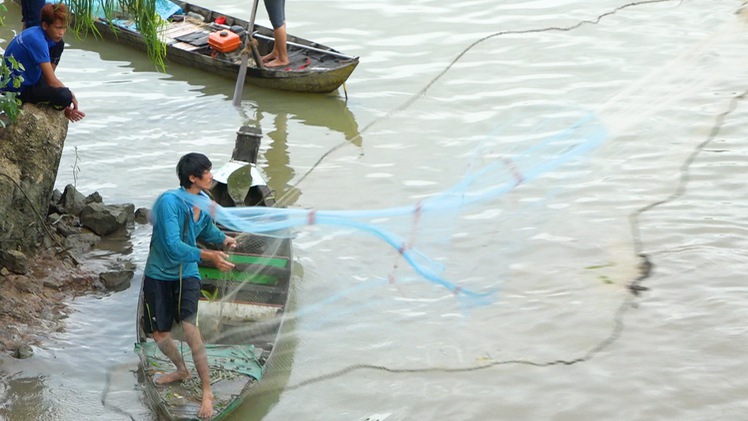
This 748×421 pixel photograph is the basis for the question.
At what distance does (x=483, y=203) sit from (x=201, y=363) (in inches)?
144

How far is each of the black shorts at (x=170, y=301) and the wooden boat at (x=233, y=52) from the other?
18.5ft

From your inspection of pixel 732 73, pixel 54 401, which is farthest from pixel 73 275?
pixel 732 73

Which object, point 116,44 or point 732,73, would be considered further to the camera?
point 116,44

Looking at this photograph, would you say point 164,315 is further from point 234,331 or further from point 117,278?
point 117,278

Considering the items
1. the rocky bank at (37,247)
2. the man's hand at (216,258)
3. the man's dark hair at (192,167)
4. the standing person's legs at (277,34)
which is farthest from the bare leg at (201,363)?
the standing person's legs at (277,34)

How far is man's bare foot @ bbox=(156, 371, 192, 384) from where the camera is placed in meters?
6.16

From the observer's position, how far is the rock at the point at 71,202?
28.3 ft

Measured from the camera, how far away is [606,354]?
261 inches

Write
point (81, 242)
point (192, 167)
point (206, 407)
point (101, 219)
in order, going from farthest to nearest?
1. point (101, 219)
2. point (81, 242)
3. point (206, 407)
4. point (192, 167)

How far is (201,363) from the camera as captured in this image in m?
5.87

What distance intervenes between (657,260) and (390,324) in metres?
2.34

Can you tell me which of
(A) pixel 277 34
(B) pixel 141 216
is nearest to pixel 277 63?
(A) pixel 277 34

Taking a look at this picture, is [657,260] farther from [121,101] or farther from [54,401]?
[121,101]

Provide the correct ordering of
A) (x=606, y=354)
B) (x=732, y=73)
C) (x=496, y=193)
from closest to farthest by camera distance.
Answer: (x=606, y=354) → (x=496, y=193) → (x=732, y=73)
